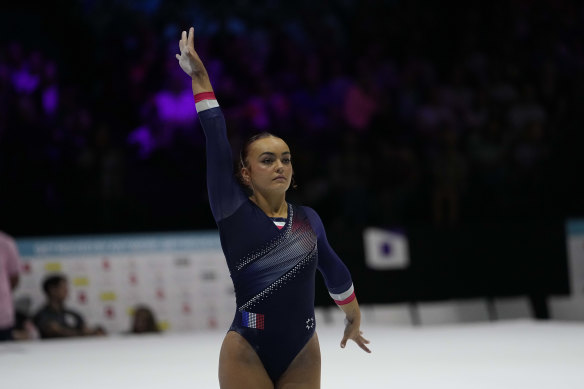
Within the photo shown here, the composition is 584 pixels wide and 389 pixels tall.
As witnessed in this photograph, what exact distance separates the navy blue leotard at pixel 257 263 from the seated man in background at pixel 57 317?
574 cm

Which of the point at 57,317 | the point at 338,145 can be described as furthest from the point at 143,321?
the point at 338,145

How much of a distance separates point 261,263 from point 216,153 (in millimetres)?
448

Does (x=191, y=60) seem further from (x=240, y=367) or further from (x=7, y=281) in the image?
(x=7, y=281)

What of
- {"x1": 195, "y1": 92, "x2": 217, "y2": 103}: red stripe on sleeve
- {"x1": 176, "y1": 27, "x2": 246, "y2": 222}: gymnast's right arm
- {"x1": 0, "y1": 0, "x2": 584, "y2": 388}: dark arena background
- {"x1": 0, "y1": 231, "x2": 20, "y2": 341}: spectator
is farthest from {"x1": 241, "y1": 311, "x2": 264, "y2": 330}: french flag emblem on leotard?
{"x1": 0, "y1": 231, "x2": 20, "y2": 341}: spectator

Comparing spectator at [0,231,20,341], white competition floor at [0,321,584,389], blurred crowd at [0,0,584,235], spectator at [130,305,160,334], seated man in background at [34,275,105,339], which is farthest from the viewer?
blurred crowd at [0,0,584,235]

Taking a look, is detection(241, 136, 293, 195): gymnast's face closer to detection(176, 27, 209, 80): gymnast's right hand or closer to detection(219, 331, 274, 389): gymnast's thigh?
detection(176, 27, 209, 80): gymnast's right hand

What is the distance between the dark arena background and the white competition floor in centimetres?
15

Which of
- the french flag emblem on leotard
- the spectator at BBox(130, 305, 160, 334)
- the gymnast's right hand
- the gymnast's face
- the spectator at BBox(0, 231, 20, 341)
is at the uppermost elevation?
the gymnast's right hand

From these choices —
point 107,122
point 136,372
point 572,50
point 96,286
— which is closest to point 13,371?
point 136,372

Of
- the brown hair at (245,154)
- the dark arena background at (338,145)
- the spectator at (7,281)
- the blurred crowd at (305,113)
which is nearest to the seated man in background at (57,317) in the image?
the dark arena background at (338,145)

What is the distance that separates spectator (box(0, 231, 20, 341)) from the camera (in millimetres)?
7273

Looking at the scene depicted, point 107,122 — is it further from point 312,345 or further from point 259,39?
point 312,345

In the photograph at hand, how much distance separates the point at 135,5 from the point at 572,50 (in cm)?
647

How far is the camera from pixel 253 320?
3.08 m
